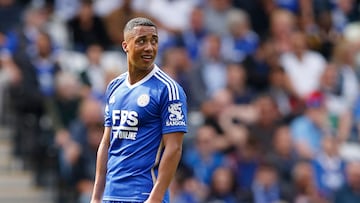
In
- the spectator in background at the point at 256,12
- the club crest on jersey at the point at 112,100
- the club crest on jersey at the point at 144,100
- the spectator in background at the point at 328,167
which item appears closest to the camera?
the club crest on jersey at the point at 144,100

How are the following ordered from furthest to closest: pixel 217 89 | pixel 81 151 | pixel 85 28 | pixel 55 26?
pixel 55 26 → pixel 85 28 → pixel 217 89 → pixel 81 151

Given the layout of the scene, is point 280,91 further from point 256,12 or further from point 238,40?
point 256,12

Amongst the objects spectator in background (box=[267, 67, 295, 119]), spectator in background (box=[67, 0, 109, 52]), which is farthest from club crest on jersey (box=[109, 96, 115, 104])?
spectator in background (box=[67, 0, 109, 52])

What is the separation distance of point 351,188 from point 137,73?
21.0 feet

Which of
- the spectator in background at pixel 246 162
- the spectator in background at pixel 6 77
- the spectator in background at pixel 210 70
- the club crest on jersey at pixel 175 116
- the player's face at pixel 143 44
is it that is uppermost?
the spectator in background at pixel 210 70

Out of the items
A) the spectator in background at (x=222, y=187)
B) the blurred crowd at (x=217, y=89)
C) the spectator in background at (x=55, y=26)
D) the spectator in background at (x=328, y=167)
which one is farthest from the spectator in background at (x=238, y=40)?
the spectator in background at (x=222, y=187)

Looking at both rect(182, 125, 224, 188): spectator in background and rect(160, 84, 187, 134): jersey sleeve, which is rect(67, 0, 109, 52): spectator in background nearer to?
rect(182, 125, 224, 188): spectator in background

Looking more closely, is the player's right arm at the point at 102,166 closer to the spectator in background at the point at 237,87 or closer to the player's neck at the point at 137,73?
the player's neck at the point at 137,73

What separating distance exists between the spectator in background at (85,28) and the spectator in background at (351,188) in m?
4.44

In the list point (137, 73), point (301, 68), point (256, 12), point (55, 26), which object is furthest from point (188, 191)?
point (137, 73)

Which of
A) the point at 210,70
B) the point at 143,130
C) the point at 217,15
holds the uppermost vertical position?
the point at 217,15

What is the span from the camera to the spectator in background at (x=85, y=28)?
16328mm

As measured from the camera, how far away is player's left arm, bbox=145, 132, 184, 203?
7613mm

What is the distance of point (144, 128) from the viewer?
7.84 m
